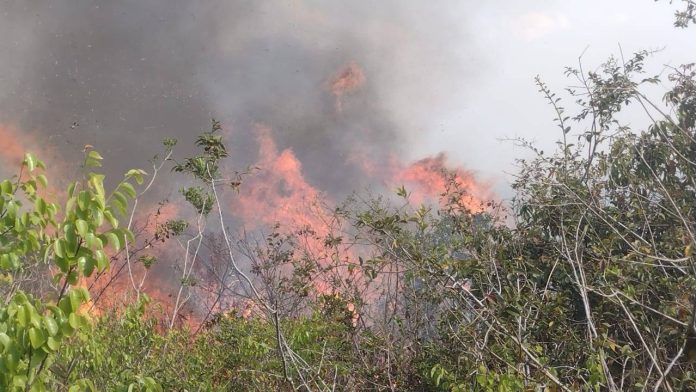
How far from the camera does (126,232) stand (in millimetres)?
2143

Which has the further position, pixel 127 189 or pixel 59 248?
pixel 127 189

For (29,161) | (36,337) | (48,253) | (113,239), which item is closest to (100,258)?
(113,239)

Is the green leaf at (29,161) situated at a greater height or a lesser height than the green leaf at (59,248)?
greater

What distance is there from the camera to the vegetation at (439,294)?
230 centimetres

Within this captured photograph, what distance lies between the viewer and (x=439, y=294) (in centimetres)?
553

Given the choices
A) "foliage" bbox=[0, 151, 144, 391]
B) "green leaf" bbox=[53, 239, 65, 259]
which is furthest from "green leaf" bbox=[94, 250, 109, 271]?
"green leaf" bbox=[53, 239, 65, 259]

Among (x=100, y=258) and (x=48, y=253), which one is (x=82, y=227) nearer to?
(x=100, y=258)

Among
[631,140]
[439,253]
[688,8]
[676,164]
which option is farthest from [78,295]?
[688,8]

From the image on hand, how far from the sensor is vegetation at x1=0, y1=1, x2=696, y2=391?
90.4 inches

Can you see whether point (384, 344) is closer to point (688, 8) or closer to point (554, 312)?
point (554, 312)

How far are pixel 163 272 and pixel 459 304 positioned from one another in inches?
583

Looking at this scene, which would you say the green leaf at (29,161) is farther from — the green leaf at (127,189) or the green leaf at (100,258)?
the green leaf at (100,258)

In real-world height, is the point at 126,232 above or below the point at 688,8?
below

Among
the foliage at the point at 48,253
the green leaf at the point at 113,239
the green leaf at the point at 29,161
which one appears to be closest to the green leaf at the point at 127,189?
the foliage at the point at 48,253
